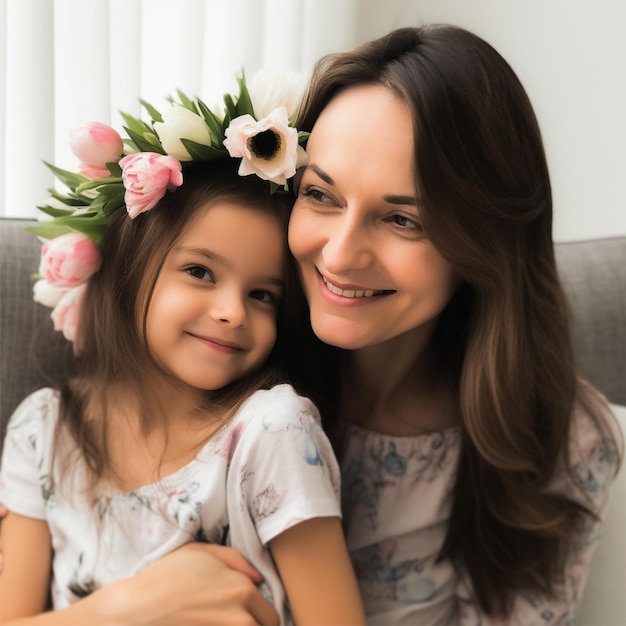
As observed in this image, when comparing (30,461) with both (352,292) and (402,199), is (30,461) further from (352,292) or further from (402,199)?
(402,199)

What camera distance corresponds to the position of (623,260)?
173 cm

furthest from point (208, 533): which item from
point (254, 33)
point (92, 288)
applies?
point (254, 33)

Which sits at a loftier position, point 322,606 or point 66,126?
point 66,126

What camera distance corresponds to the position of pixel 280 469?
1.07 meters

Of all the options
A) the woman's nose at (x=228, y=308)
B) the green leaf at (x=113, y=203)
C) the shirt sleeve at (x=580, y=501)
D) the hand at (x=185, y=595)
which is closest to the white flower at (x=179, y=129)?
the green leaf at (x=113, y=203)

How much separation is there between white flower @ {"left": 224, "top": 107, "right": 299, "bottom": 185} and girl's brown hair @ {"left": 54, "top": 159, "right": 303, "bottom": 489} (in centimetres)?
7

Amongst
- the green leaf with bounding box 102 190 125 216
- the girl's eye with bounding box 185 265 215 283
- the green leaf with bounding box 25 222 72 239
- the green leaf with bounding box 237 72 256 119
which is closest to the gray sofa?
the green leaf with bounding box 25 222 72 239

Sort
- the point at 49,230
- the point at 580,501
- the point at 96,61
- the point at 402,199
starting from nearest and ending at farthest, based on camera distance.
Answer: the point at 402,199, the point at 49,230, the point at 580,501, the point at 96,61

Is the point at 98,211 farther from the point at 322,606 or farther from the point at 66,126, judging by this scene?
the point at 322,606

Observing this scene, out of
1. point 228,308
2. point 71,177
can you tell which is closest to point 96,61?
point 71,177

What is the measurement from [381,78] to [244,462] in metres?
0.59

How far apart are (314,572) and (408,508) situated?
1.03 ft

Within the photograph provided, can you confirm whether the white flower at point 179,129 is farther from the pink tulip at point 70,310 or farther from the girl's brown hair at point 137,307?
the pink tulip at point 70,310

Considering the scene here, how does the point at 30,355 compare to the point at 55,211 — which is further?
the point at 30,355
